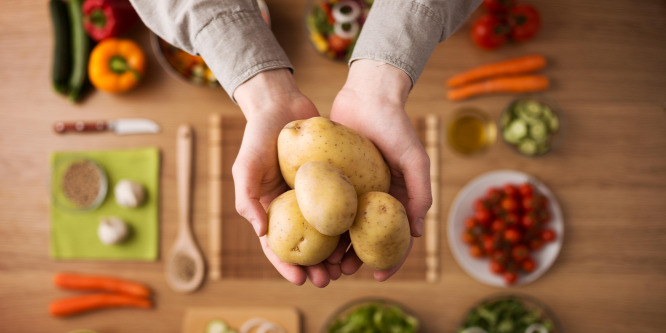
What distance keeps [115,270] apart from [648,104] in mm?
2171

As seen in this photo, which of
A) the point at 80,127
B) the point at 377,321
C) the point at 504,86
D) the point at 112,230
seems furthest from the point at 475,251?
the point at 80,127

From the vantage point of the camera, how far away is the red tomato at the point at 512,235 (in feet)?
4.94

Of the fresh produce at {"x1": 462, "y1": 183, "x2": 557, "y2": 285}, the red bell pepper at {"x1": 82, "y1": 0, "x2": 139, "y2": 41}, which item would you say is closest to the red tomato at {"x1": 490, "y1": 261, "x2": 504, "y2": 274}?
the fresh produce at {"x1": 462, "y1": 183, "x2": 557, "y2": 285}

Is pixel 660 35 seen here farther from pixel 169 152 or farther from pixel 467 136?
pixel 169 152

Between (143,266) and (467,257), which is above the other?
(467,257)

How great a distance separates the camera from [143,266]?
5.39 feet

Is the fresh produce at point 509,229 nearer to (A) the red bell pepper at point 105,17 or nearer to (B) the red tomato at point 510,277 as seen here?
(B) the red tomato at point 510,277

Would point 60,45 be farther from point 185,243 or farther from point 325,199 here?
point 325,199

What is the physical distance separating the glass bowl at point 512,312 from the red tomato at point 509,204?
0.32 meters

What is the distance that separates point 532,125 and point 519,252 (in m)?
0.46

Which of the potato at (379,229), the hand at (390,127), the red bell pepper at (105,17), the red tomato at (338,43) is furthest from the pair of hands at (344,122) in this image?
the red bell pepper at (105,17)

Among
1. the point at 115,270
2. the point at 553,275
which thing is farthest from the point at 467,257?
the point at 115,270

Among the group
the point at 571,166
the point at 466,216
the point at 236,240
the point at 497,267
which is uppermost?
the point at 571,166

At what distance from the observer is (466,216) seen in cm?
157
